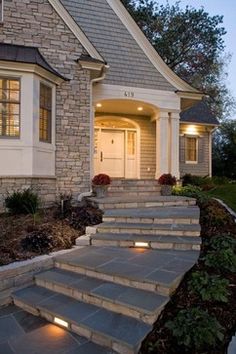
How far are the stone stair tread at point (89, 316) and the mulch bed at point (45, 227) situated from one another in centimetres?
76

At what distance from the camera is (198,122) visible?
1579 cm

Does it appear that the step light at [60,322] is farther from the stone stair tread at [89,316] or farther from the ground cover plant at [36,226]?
the ground cover plant at [36,226]

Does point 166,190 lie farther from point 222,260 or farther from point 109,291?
point 109,291

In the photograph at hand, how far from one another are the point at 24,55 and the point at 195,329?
713 cm

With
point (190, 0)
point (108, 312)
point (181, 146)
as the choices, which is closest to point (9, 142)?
point (108, 312)

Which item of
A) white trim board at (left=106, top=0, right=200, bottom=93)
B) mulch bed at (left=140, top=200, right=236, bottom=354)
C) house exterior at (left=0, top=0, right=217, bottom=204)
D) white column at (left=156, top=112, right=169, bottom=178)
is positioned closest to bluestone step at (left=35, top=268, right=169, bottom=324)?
mulch bed at (left=140, top=200, right=236, bottom=354)

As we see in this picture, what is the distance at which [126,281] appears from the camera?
405cm

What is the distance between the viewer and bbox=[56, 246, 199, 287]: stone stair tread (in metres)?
4.00

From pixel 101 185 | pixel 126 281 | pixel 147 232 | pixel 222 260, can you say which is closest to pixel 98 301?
pixel 126 281

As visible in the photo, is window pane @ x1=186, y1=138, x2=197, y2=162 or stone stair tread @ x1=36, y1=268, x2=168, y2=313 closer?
stone stair tread @ x1=36, y1=268, x2=168, y2=313

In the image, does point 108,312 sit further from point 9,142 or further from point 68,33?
point 68,33

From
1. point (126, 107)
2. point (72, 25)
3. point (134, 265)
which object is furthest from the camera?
point (126, 107)

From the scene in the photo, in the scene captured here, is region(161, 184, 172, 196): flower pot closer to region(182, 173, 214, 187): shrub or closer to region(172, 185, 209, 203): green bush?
region(172, 185, 209, 203): green bush

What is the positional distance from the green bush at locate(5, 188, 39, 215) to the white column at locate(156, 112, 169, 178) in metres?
5.14
